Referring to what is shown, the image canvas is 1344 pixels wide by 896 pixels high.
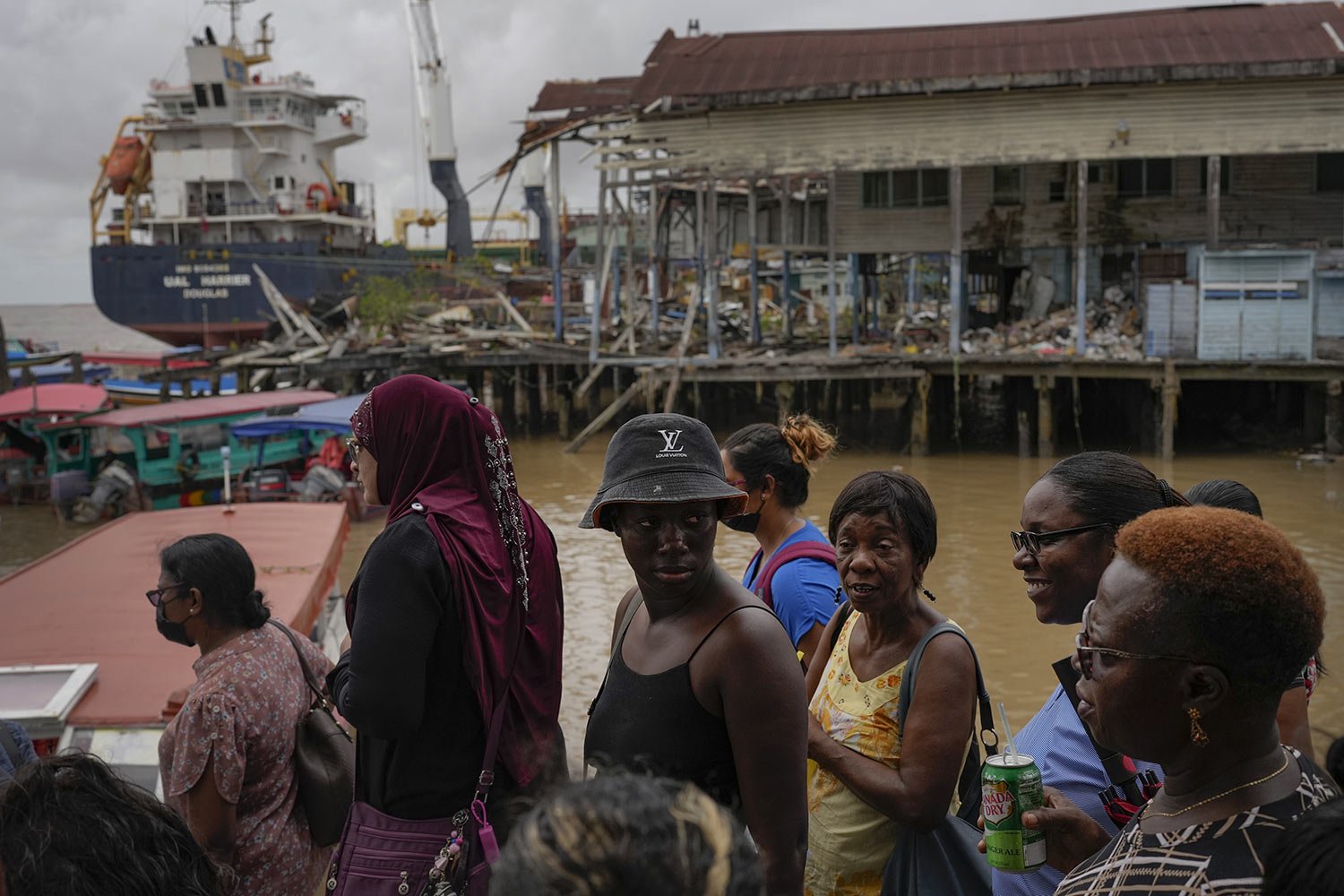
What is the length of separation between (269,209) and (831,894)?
43471 mm

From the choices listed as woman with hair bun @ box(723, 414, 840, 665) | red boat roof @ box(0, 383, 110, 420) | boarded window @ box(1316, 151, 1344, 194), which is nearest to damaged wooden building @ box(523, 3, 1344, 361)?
boarded window @ box(1316, 151, 1344, 194)

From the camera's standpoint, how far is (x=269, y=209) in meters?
42.5

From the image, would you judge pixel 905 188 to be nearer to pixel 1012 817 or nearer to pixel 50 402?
pixel 50 402

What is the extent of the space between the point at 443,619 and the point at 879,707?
108 centimetres

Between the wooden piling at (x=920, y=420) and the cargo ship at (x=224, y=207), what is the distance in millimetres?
24677

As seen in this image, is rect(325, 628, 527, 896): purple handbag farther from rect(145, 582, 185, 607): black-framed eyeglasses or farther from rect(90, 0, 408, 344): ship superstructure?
rect(90, 0, 408, 344): ship superstructure

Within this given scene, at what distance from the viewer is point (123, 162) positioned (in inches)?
1683

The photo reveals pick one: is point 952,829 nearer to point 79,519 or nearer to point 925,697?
point 925,697

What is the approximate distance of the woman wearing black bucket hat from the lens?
2.34 meters

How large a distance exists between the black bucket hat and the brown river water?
11.3 feet

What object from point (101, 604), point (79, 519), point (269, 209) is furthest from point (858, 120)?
point (269, 209)

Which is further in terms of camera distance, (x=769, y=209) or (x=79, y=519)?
(x=769, y=209)

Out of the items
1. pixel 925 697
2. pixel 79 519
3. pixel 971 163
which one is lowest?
pixel 79 519

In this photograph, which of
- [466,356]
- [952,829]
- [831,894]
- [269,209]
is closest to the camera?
[952,829]
